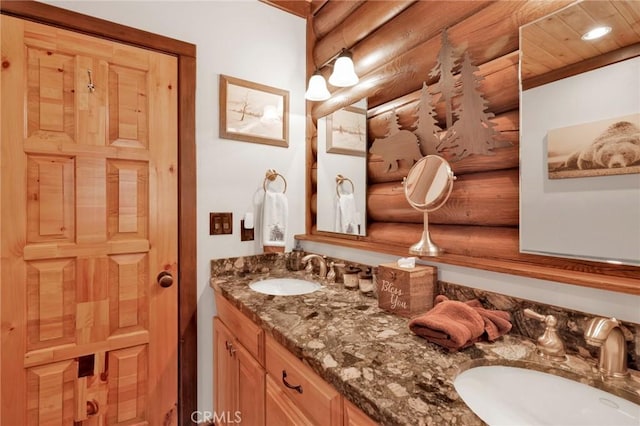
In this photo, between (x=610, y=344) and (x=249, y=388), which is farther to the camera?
(x=249, y=388)

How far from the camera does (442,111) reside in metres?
1.31

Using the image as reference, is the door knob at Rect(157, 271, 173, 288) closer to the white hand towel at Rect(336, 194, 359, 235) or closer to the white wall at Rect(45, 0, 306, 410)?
the white wall at Rect(45, 0, 306, 410)

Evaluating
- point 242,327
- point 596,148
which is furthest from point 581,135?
point 242,327

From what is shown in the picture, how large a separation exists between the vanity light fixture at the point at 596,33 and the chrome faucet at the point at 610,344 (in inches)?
31.0

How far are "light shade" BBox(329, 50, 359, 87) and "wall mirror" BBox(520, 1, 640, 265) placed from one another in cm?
80

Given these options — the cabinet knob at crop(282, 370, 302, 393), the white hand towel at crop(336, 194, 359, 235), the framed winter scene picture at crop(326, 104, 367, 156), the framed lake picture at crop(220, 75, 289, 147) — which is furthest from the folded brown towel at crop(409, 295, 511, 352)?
the framed lake picture at crop(220, 75, 289, 147)

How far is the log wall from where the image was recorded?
108 centimetres

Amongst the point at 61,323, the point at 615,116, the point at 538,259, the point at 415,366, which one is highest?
the point at 615,116

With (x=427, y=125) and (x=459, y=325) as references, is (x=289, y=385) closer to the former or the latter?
(x=459, y=325)

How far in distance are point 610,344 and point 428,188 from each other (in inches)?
28.7

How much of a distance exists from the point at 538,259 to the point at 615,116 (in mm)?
460

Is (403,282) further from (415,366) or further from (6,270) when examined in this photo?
(6,270)

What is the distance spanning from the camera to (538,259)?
1020mm

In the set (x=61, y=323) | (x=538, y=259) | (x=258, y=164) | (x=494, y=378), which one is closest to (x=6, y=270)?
(x=61, y=323)
